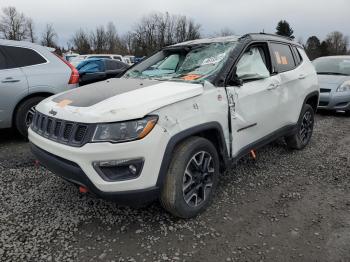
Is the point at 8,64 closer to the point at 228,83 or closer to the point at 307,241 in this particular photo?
the point at 228,83

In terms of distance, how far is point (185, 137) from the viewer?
9.23ft

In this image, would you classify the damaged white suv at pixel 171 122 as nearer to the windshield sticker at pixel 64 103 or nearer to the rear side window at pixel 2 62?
the windshield sticker at pixel 64 103

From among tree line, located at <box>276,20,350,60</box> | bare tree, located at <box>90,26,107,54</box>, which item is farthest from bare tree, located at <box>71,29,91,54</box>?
tree line, located at <box>276,20,350,60</box>

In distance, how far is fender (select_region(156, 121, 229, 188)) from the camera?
8.63ft

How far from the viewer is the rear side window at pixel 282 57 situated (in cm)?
427

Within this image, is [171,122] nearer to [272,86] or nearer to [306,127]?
[272,86]

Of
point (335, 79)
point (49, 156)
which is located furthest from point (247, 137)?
point (335, 79)

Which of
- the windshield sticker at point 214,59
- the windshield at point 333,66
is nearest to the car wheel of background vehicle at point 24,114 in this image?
the windshield sticker at point 214,59

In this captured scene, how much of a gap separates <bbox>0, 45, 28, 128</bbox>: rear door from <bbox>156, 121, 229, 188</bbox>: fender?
3391 mm

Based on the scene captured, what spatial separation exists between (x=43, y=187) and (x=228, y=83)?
236 centimetres

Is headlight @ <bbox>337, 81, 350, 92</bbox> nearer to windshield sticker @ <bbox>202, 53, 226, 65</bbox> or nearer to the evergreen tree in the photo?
windshield sticker @ <bbox>202, 53, 226, 65</bbox>

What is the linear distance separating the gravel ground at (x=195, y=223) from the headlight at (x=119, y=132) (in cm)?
91

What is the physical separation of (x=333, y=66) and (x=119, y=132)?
27.4ft

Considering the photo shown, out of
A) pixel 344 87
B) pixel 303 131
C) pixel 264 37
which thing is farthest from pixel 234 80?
pixel 344 87
